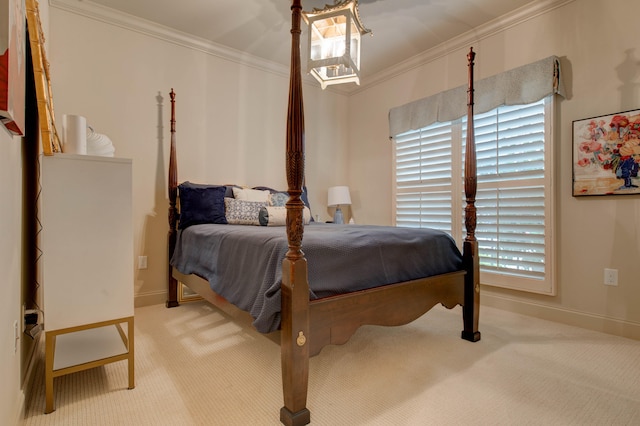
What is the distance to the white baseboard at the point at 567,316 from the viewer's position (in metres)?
2.33

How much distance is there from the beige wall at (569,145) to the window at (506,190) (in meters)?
0.11

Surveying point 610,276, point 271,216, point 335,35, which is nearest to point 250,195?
point 271,216

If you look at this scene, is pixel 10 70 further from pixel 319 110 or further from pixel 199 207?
pixel 319 110

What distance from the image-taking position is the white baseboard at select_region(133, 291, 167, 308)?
3.05 m

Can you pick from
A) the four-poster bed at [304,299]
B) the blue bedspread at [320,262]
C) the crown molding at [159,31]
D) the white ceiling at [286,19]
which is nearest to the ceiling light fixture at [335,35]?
the white ceiling at [286,19]

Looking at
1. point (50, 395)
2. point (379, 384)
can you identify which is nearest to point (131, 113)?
point (50, 395)

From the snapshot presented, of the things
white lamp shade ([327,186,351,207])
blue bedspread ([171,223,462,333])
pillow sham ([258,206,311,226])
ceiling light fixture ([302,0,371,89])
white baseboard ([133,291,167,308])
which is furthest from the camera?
white lamp shade ([327,186,351,207])

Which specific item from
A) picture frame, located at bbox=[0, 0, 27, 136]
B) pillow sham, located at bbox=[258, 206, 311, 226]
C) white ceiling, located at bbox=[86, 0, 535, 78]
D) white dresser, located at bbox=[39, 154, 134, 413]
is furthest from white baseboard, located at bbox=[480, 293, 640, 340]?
picture frame, located at bbox=[0, 0, 27, 136]

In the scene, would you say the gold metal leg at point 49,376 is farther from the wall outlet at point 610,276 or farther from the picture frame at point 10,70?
the wall outlet at point 610,276

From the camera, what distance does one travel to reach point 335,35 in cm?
217

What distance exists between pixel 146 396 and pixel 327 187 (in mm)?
3377

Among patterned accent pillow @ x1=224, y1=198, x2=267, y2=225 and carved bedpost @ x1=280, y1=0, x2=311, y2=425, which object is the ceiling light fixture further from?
patterned accent pillow @ x1=224, y1=198, x2=267, y2=225

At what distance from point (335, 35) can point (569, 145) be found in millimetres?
2063

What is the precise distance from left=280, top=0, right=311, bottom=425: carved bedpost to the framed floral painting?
241 cm
